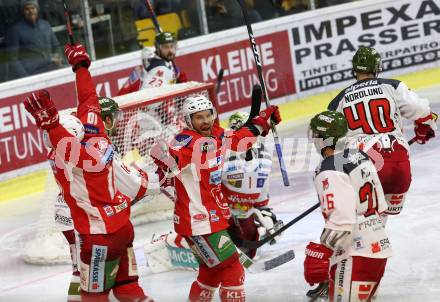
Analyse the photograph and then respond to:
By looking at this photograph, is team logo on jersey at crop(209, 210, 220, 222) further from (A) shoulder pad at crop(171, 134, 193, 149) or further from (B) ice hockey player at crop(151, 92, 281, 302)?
(A) shoulder pad at crop(171, 134, 193, 149)

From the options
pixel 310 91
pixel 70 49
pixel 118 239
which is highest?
pixel 70 49

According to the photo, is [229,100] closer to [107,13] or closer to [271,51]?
[271,51]

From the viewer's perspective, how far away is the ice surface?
20.5 ft

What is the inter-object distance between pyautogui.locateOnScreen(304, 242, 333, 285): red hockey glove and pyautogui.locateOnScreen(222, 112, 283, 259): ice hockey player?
4.04 ft

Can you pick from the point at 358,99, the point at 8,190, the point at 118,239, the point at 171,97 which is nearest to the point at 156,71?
the point at 171,97

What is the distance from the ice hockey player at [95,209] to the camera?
5258 millimetres

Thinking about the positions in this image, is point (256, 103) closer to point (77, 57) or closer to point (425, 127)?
point (77, 57)

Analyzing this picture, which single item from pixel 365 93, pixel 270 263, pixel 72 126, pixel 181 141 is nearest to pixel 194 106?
pixel 181 141

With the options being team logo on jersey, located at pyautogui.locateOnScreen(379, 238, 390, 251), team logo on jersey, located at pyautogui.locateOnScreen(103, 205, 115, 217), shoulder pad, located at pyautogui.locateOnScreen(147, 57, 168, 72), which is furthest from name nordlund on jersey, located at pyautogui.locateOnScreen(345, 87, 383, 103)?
shoulder pad, located at pyautogui.locateOnScreen(147, 57, 168, 72)

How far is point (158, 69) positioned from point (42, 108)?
4570mm

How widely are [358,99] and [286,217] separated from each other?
1.84 m

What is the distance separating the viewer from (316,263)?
Result: 5543 millimetres

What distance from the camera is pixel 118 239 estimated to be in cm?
539

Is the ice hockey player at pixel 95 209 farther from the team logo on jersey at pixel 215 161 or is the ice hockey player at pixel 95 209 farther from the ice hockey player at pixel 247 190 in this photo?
the ice hockey player at pixel 247 190
